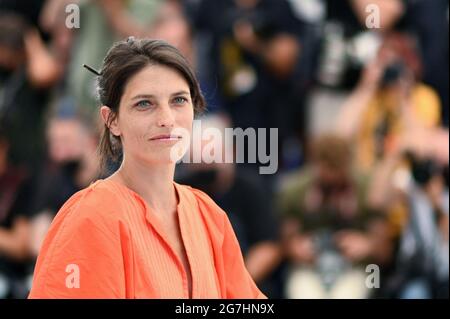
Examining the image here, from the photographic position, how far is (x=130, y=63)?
5.50ft

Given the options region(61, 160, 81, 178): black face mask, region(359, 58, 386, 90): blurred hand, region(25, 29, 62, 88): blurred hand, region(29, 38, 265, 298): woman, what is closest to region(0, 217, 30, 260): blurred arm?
region(61, 160, 81, 178): black face mask

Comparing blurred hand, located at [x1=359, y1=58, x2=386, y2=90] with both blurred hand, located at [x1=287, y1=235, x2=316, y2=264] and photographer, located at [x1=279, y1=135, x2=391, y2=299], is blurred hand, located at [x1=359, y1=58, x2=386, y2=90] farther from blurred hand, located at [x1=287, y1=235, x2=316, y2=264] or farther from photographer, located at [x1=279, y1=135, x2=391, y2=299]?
blurred hand, located at [x1=287, y1=235, x2=316, y2=264]

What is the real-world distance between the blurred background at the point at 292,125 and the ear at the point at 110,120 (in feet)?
6.79

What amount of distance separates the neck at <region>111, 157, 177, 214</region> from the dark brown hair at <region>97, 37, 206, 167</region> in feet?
0.31

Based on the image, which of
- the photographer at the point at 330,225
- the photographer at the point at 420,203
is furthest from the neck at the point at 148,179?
the photographer at the point at 420,203

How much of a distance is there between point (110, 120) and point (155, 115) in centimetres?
10

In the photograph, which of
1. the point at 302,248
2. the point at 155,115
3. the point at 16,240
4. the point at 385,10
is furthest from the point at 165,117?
Answer: the point at 385,10

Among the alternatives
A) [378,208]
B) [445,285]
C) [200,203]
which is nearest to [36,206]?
[378,208]

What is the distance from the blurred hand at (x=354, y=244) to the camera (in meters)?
4.04

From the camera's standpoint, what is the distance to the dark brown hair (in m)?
1.68

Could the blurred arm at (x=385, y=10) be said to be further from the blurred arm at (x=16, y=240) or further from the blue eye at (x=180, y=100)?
the blue eye at (x=180, y=100)

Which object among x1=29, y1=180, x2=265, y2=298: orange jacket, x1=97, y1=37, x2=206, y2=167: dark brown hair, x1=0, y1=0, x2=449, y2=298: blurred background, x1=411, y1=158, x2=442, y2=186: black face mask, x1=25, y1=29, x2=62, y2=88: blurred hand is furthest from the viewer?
x1=25, y1=29, x2=62, y2=88: blurred hand

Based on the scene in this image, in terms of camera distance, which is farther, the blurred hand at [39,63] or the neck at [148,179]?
the blurred hand at [39,63]
